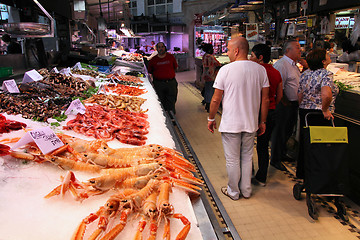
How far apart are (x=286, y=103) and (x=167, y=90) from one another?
3.52 metres

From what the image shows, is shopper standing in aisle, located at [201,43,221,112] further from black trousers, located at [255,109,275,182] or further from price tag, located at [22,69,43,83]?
price tag, located at [22,69,43,83]

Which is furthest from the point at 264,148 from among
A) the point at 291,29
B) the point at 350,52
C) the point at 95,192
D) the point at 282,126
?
the point at 291,29


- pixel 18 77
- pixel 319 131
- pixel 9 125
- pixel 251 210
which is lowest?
pixel 251 210

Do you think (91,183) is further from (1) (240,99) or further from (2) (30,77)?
(2) (30,77)

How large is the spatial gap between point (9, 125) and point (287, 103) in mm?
3647

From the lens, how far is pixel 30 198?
1488 millimetres

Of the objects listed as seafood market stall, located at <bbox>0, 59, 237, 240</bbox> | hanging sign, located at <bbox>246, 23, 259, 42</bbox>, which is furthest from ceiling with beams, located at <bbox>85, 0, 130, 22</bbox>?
seafood market stall, located at <bbox>0, 59, 237, 240</bbox>

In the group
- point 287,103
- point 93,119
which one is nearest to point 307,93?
point 287,103

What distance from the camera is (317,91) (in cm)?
345

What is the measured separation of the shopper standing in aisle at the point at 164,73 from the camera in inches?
263

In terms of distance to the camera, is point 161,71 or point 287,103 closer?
point 287,103

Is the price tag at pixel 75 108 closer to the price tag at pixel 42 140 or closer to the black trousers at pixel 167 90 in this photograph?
the price tag at pixel 42 140

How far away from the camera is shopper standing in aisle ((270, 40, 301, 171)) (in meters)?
4.03

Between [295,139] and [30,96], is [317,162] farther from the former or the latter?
Answer: [30,96]
